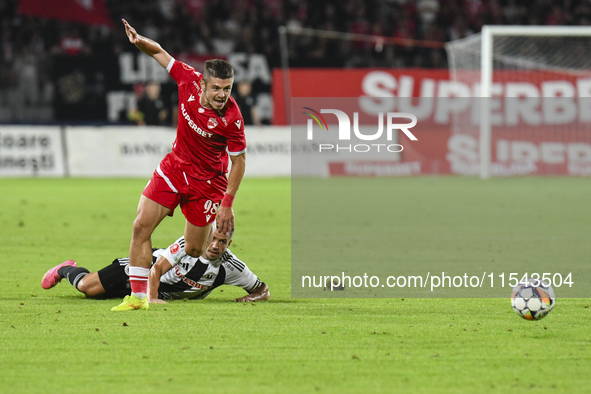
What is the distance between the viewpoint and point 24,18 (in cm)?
2406

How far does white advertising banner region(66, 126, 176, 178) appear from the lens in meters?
21.3

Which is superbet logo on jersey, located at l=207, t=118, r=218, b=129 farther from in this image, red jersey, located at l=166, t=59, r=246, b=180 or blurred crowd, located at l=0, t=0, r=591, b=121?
blurred crowd, located at l=0, t=0, r=591, b=121

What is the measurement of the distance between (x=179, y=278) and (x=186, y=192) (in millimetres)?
621

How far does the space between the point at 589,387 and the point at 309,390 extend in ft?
4.14

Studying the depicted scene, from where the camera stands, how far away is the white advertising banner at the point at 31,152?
67.7 feet

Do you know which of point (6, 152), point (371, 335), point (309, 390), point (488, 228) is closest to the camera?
point (309, 390)

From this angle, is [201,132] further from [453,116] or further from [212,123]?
[453,116]

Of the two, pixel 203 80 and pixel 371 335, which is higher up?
pixel 203 80

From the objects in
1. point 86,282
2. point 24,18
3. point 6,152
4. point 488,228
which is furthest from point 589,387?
point 24,18

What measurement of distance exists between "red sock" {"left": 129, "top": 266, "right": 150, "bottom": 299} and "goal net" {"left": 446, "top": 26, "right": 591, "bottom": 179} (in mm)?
16906

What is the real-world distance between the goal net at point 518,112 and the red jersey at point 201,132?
1637 centimetres

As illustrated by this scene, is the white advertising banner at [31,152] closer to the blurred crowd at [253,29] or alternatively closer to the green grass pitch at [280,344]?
the blurred crowd at [253,29]

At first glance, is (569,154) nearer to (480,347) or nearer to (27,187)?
(27,187)

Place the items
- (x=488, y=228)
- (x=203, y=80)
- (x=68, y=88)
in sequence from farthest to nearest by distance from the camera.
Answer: (x=68, y=88), (x=488, y=228), (x=203, y=80)
